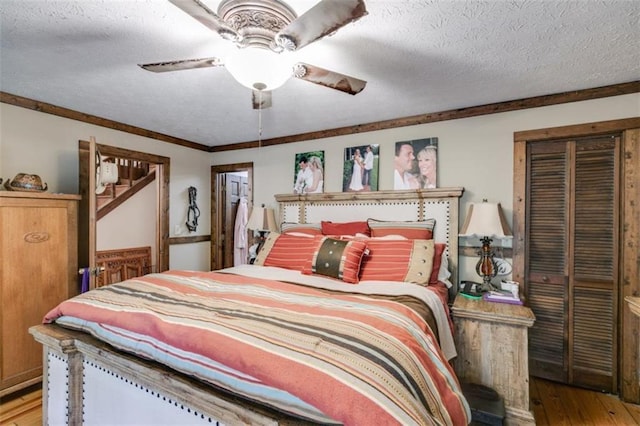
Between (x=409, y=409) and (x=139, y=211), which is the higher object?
(x=139, y=211)

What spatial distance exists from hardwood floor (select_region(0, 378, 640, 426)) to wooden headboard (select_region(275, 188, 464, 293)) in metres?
1.00

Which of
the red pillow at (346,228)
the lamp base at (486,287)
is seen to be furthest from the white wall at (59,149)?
the lamp base at (486,287)

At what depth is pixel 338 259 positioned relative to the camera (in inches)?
93.0

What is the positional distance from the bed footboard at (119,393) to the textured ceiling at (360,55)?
1.63 metres

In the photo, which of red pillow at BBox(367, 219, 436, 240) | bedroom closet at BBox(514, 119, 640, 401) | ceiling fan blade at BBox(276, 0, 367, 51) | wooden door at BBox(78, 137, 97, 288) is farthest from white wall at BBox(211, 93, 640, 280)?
wooden door at BBox(78, 137, 97, 288)

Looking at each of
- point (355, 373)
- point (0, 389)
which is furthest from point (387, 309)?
point (0, 389)

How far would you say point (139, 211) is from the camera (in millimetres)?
4637

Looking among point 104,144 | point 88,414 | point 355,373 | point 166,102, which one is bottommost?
point 88,414

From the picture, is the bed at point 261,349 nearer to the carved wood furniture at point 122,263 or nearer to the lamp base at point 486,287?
the lamp base at point 486,287

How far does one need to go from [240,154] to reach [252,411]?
3.63m

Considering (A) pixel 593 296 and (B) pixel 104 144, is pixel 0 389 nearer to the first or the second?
(B) pixel 104 144

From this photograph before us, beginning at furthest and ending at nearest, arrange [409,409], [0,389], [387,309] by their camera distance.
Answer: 1. [0,389]
2. [387,309]
3. [409,409]

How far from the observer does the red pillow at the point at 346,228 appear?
3.01 metres

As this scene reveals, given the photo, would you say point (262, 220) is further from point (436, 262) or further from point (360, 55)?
point (360, 55)
